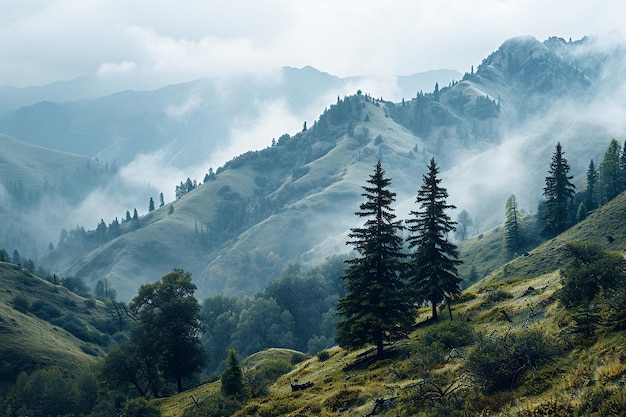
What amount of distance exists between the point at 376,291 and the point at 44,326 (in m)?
122

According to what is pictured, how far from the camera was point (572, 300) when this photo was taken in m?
30.7

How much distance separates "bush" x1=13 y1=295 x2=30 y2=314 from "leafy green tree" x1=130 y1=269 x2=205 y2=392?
84.0m

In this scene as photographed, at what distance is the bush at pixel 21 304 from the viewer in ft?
430

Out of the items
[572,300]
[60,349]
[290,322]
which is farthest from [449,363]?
[290,322]

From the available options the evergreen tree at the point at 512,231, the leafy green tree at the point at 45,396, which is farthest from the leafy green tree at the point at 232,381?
the evergreen tree at the point at 512,231

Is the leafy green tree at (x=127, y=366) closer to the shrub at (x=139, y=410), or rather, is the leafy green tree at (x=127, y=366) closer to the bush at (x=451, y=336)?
the shrub at (x=139, y=410)

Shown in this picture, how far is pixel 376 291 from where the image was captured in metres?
41.9

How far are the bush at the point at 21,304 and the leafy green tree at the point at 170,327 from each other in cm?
8402

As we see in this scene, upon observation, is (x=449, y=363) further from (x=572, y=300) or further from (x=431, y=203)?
(x=431, y=203)

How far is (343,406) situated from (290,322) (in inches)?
5661

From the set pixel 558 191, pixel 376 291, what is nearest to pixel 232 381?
pixel 376 291

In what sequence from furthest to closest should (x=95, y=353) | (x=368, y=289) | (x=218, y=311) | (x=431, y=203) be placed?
(x=218, y=311), (x=95, y=353), (x=431, y=203), (x=368, y=289)

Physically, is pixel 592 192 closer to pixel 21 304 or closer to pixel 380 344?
pixel 380 344

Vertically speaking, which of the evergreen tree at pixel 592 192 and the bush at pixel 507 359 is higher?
the evergreen tree at pixel 592 192
